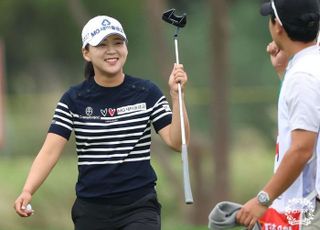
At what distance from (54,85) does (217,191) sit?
25.3 ft

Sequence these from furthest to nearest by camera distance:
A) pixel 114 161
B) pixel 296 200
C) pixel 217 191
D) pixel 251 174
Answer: pixel 251 174 < pixel 217 191 < pixel 114 161 < pixel 296 200

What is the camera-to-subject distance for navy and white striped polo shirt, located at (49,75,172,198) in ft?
24.0

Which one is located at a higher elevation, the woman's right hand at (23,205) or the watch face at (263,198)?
the watch face at (263,198)

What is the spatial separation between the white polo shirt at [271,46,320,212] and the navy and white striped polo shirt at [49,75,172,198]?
55.4 inches

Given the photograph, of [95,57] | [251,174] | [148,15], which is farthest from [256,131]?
[95,57]

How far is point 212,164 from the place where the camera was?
20.1 m

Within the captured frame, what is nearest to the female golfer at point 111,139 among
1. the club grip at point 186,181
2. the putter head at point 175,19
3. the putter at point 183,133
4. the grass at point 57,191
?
the putter at point 183,133

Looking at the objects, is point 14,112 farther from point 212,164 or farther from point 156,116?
point 156,116

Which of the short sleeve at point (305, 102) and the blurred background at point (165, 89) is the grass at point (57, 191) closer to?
the blurred background at point (165, 89)

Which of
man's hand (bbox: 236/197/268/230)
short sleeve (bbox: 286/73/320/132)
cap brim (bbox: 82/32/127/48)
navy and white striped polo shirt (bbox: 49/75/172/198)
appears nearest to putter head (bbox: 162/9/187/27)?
cap brim (bbox: 82/32/127/48)

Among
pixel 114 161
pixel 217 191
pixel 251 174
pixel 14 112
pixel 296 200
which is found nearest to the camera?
pixel 296 200

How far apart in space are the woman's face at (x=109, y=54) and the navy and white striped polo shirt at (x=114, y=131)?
11cm

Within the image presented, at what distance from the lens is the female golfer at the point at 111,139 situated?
731cm

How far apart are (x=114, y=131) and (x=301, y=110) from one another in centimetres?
180
